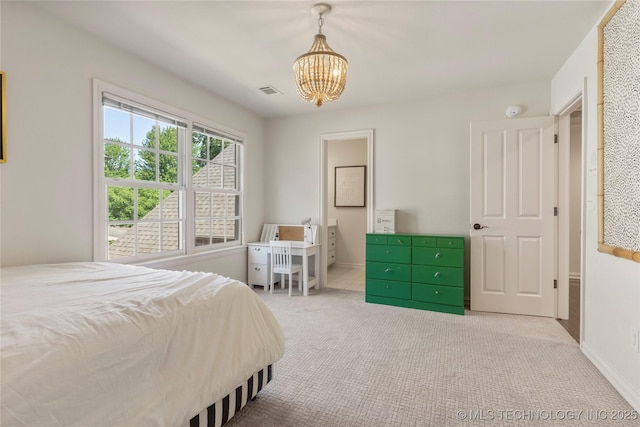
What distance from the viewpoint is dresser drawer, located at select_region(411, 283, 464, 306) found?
3.29m

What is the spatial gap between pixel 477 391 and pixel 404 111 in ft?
10.5

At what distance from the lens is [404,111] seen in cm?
398

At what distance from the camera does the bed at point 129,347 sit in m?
0.90

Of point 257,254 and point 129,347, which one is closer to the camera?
point 129,347

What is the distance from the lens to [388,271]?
3627 millimetres

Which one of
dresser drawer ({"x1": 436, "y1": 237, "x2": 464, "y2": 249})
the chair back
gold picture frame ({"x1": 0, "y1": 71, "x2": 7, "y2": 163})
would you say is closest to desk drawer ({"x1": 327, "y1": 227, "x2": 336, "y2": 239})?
the chair back

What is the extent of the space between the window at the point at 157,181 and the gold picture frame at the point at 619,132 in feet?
11.9

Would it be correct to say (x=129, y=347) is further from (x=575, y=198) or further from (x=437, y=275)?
(x=575, y=198)

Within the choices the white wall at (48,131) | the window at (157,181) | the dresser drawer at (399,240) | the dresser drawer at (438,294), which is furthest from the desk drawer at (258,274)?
the white wall at (48,131)

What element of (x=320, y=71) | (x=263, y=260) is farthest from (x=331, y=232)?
(x=320, y=71)

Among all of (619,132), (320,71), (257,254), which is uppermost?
(320,71)

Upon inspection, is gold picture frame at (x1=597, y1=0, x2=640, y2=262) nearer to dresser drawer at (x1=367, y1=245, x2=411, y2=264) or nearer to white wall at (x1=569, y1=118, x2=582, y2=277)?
dresser drawer at (x1=367, y1=245, x2=411, y2=264)

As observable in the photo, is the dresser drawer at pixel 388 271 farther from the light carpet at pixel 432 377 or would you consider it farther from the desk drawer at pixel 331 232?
the desk drawer at pixel 331 232

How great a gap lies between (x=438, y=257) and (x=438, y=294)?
40 cm
